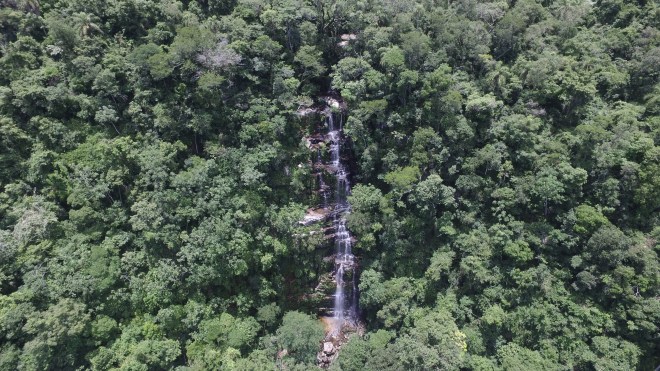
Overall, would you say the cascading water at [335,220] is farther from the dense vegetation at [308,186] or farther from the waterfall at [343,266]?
the dense vegetation at [308,186]

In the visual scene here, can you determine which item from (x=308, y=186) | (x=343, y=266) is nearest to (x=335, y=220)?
(x=308, y=186)

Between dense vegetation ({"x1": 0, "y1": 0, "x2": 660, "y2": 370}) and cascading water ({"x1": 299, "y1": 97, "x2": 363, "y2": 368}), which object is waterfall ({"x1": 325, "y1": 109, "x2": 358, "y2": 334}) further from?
dense vegetation ({"x1": 0, "y1": 0, "x2": 660, "y2": 370})

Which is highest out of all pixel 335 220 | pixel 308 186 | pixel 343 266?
pixel 308 186

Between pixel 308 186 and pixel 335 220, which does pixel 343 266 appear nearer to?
pixel 335 220

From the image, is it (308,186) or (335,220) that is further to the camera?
(335,220)

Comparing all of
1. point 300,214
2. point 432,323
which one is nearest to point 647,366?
point 432,323

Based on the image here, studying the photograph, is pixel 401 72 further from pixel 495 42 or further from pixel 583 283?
pixel 583 283

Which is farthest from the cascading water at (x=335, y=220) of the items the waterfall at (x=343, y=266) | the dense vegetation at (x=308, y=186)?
the dense vegetation at (x=308, y=186)

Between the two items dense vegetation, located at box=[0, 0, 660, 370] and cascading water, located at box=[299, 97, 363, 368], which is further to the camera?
cascading water, located at box=[299, 97, 363, 368]

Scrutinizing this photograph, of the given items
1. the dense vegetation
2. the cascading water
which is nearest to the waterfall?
the cascading water
